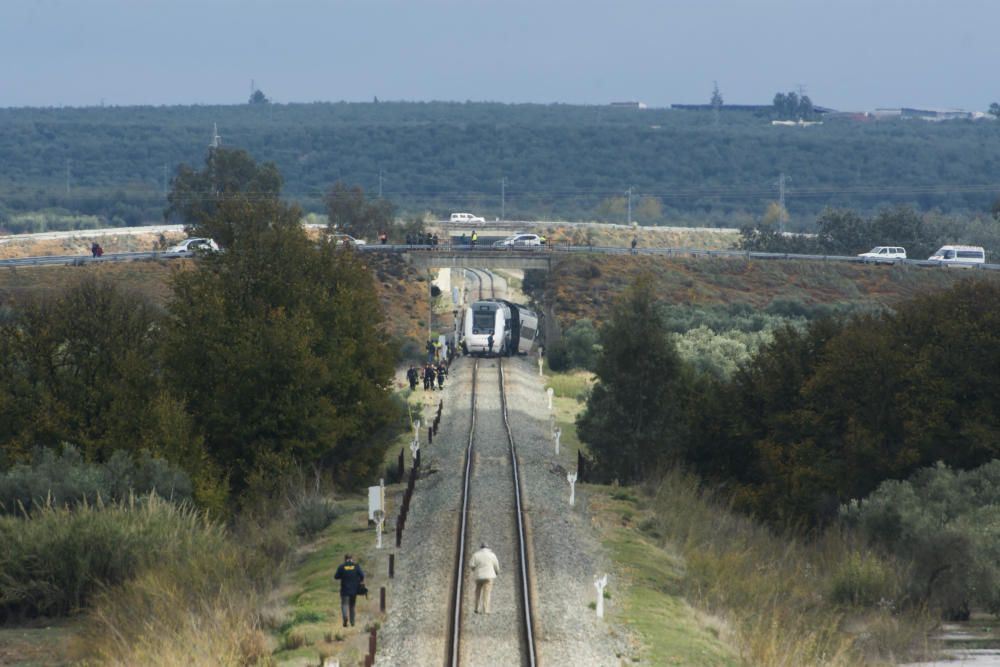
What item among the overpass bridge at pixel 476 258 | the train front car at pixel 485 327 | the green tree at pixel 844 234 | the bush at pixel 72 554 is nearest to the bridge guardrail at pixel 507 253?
the overpass bridge at pixel 476 258

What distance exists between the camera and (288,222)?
4453 cm

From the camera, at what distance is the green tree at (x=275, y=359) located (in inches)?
1468

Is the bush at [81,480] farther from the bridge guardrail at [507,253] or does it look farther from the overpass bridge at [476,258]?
the overpass bridge at [476,258]

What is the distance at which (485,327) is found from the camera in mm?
68875

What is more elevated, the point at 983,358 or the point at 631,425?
the point at 983,358

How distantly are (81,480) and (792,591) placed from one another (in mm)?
13103

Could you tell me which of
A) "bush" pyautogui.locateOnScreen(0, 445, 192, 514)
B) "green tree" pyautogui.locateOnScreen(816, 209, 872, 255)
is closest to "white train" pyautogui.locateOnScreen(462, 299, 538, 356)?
"bush" pyautogui.locateOnScreen(0, 445, 192, 514)

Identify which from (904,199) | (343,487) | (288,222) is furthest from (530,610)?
(904,199)

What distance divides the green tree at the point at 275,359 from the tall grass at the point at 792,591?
937 centimetres

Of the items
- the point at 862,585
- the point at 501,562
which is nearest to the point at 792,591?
the point at 862,585

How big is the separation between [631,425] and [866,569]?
14.8 m

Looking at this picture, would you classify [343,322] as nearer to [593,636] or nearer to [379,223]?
[593,636]

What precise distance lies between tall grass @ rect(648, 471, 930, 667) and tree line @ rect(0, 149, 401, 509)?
Result: 9.57 m

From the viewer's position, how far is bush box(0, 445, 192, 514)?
2759cm
